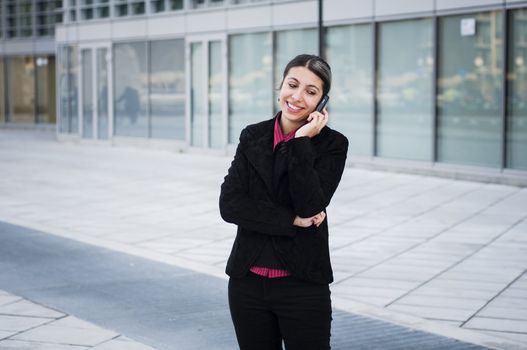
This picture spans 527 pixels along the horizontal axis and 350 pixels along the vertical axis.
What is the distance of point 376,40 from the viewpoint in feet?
63.1

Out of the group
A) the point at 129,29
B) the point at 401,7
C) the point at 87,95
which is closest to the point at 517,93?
the point at 401,7

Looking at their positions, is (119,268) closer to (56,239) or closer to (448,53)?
(56,239)

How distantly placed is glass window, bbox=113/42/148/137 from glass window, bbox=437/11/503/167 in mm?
11022

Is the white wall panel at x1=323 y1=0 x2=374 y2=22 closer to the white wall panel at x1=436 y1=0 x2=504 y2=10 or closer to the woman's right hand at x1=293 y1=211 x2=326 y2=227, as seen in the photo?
the white wall panel at x1=436 y1=0 x2=504 y2=10

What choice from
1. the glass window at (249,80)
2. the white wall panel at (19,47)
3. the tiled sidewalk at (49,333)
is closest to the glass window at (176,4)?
the glass window at (249,80)

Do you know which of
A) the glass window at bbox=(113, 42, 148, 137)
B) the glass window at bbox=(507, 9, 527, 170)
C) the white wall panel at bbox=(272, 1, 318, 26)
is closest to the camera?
the glass window at bbox=(507, 9, 527, 170)

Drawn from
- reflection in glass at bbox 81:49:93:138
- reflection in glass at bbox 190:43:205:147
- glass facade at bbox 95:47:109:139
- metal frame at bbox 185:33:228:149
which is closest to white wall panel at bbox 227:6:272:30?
metal frame at bbox 185:33:228:149

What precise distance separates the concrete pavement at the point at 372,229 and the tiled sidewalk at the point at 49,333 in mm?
1965

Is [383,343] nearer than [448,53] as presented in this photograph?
Yes

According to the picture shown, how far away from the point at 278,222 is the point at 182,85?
2213cm

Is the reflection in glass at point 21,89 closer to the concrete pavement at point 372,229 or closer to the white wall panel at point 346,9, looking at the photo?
the concrete pavement at point 372,229

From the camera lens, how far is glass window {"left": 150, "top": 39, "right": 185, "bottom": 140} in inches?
994

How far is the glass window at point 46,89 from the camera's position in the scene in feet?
131

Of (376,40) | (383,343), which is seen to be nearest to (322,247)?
(383,343)
